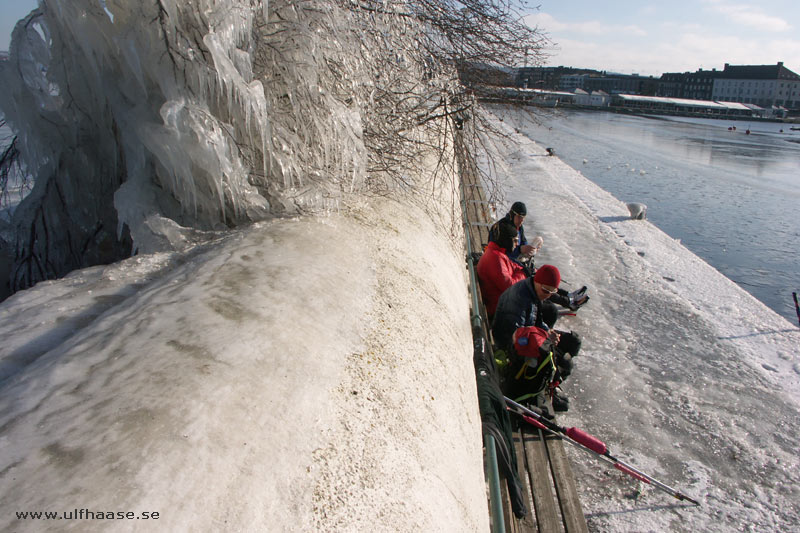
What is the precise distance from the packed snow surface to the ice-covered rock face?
10.3ft

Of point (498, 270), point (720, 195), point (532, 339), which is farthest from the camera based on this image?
point (720, 195)

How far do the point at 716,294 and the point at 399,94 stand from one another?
639 cm

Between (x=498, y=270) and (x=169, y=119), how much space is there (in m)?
3.75

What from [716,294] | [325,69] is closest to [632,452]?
[325,69]

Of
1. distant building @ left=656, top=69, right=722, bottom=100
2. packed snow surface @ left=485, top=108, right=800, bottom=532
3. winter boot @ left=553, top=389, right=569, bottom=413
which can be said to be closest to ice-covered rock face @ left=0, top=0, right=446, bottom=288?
winter boot @ left=553, top=389, right=569, bottom=413

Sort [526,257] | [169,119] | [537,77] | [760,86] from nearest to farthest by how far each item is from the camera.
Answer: [169,119], [526,257], [537,77], [760,86]

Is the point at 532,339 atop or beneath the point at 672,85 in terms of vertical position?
beneath

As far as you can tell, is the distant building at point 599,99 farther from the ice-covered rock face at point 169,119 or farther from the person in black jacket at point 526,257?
the ice-covered rock face at point 169,119

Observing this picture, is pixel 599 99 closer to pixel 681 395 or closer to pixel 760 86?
pixel 760 86

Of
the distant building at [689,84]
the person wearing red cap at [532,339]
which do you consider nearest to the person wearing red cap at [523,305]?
the person wearing red cap at [532,339]

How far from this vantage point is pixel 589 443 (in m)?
3.63

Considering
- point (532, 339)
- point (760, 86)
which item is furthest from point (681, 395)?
point (760, 86)

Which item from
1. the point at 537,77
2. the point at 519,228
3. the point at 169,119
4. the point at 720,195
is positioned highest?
the point at 537,77

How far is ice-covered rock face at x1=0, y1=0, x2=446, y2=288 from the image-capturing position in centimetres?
237
